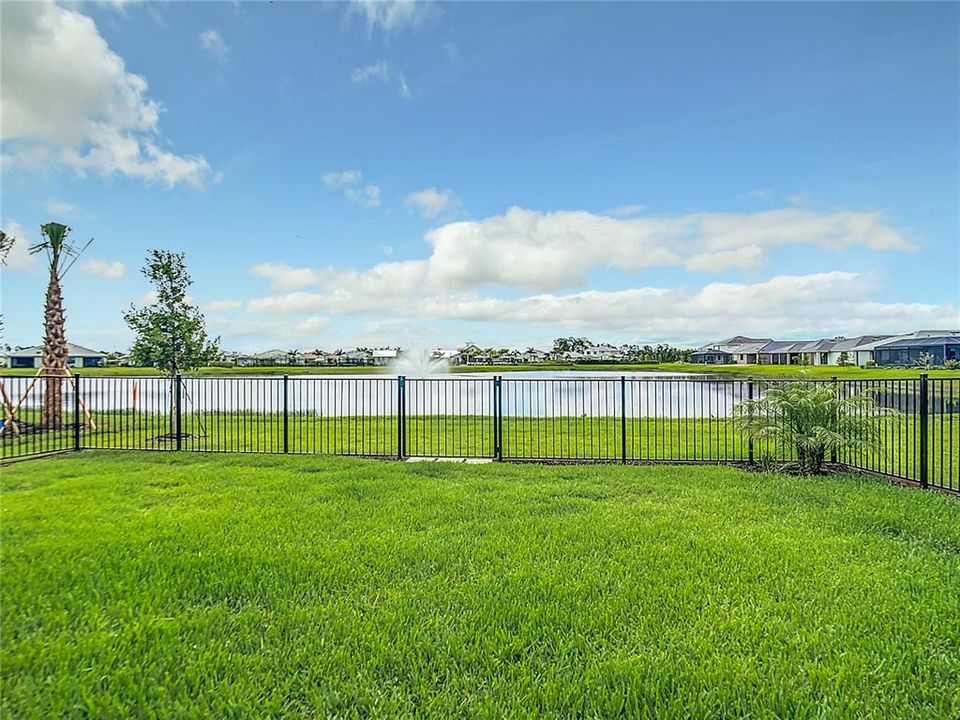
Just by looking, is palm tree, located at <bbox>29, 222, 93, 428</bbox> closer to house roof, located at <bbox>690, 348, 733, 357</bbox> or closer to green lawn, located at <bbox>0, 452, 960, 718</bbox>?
green lawn, located at <bbox>0, 452, 960, 718</bbox>

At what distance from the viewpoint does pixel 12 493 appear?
584 cm

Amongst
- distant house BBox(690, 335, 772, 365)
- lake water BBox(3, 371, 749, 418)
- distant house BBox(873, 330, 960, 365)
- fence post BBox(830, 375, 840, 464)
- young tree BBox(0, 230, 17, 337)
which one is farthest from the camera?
distant house BBox(690, 335, 772, 365)

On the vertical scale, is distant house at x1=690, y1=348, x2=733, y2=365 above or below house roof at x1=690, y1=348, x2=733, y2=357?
below

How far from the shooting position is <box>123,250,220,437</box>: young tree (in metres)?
12.6

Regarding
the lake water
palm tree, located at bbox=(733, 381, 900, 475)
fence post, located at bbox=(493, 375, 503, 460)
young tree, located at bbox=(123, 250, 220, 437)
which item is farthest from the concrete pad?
young tree, located at bbox=(123, 250, 220, 437)

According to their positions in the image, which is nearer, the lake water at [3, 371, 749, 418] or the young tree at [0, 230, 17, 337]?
the lake water at [3, 371, 749, 418]

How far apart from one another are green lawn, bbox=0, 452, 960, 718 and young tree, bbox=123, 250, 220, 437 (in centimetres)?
776

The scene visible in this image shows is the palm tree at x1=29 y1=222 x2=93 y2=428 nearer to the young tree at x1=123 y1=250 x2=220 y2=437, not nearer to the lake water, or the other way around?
the lake water

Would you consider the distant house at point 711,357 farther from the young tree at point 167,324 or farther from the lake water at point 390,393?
the young tree at point 167,324

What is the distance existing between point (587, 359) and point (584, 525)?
6491cm

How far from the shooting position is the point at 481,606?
2.97m

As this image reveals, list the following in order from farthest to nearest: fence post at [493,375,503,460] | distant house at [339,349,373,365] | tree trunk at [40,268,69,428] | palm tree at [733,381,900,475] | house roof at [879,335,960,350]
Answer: distant house at [339,349,373,365] < house roof at [879,335,960,350] < tree trunk at [40,268,69,428] < fence post at [493,375,503,460] < palm tree at [733,381,900,475]

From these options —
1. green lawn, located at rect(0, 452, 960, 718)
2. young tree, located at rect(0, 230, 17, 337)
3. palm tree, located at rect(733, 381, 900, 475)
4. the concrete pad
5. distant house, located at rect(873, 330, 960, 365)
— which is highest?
young tree, located at rect(0, 230, 17, 337)

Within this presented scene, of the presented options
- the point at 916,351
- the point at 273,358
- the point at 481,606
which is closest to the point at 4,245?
the point at 481,606
